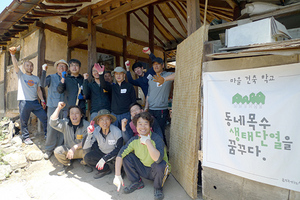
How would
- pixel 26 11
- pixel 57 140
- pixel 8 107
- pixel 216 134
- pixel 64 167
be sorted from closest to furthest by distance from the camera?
1. pixel 216 134
2. pixel 64 167
3. pixel 57 140
4. pixel 26 11
5. pixel 8 107

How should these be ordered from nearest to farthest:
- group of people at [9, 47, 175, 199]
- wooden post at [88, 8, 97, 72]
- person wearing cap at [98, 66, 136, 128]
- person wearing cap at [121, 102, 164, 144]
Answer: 1. group of people at [9, 47, 175, 199]
2. person wearing cap at [121, 102, 164, 144]
3. person wearing cap at [98, 66, 136, 128]
4. wooden post at [88, 8, 97, 72]

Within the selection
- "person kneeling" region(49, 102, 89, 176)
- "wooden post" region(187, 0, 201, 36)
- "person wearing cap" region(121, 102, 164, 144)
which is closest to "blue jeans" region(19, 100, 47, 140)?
"person kneeling" region(49, 102, 89, 176)

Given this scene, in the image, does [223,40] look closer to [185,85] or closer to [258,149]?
[185,85]

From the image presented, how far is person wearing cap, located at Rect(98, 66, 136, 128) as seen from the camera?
3.66 meters

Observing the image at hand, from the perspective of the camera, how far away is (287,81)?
1.84 meters

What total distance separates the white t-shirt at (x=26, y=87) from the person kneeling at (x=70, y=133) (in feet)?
5.66

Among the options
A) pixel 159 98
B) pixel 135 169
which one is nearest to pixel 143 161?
pixel 135 169

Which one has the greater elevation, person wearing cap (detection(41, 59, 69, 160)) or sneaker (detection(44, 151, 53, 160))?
person wearing cap (detection(41, 59, 69, 160))

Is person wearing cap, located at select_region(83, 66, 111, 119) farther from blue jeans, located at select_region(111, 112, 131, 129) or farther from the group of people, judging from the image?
blue jeans, located at select_region(111, 112, 131, 129)

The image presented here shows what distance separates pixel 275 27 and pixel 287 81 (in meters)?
0.58

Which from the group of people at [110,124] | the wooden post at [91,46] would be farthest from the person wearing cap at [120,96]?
the wooden post at [91,46]

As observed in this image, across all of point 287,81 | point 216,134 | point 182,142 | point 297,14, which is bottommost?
point 182,142

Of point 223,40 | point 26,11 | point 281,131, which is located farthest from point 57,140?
point 281,131

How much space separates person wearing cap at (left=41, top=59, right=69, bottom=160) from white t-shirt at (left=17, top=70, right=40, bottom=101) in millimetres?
670
